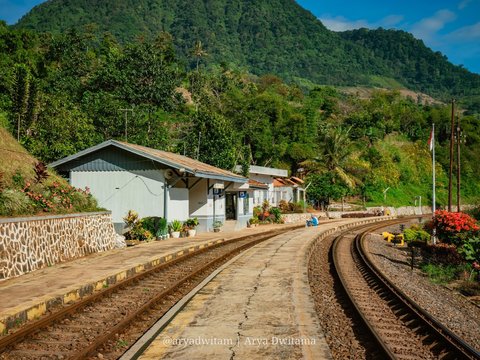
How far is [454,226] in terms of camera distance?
2245cm

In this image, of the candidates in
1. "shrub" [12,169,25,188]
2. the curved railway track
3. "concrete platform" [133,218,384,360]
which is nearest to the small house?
"shrub" [12,169,25,188]

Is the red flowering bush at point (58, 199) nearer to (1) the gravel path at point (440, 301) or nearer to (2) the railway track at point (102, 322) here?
(2) the railway track at point (102, 322)

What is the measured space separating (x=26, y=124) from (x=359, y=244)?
2318 centimetres

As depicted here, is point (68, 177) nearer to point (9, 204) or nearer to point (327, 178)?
point (9, 204)

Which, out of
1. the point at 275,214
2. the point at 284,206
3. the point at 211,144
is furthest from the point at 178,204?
the point at 284,206

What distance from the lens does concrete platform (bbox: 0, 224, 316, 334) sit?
8.41 meters

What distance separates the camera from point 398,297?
11102mm

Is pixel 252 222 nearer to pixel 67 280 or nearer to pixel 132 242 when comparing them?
pixel 132 242

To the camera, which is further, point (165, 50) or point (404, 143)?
point (165, 50)

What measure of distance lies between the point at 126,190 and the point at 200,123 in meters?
19.5

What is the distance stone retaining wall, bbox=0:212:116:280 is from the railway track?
2.76 metres

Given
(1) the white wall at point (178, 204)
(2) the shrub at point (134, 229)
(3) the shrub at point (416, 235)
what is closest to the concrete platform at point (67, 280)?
(2) the shrub at point (134, 229)

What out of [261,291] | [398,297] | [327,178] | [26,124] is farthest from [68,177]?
[327,178]

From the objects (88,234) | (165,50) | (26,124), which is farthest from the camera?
(165,50)
